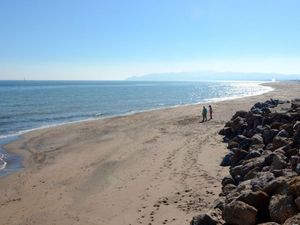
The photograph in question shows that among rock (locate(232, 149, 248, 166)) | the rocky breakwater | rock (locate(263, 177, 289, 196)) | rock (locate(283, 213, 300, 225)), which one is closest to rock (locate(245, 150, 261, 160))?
the rocky breakwater

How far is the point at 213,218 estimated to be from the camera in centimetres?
819

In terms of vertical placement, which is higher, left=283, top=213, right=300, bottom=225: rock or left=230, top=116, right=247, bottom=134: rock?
left=283, top=213, right=300, bottom=225: rock

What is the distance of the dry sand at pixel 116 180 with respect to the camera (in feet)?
37.2

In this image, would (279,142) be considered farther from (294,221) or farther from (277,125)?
(294,221)

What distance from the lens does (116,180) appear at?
15391mm

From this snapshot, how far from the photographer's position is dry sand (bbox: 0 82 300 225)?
37.2 feet

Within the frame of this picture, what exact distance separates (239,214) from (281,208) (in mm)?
884

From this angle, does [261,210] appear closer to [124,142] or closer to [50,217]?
[50,217]

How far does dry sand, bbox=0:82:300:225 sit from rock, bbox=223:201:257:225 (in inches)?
83.2

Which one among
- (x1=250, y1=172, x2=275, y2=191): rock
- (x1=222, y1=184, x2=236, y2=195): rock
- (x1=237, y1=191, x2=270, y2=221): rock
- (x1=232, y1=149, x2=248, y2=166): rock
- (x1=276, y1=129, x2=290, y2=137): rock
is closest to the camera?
(x1=237, y1=191, x2=270, y2=221): rock

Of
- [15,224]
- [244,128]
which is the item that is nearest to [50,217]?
[15,224]

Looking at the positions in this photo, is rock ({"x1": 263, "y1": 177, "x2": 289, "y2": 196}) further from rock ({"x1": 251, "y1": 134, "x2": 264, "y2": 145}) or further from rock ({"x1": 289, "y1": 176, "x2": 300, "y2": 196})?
rock ({"x1": 251, "y1": 134, "x2": 264, "y2": 145})

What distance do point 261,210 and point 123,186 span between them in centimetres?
714

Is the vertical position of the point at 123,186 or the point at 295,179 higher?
the point at 295,179
